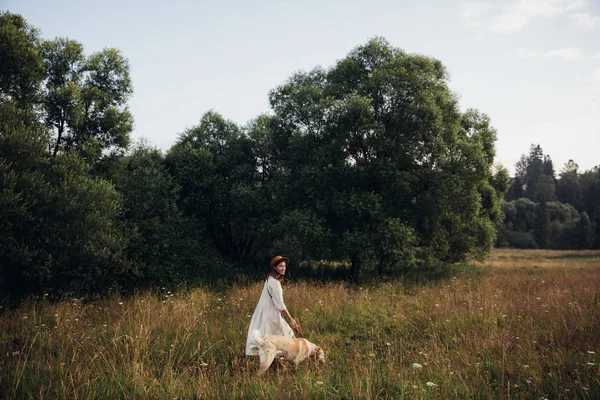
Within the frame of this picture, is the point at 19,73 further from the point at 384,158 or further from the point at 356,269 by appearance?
the point at 356,269

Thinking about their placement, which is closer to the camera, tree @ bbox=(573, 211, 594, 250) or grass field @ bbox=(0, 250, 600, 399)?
grass field @ bbox=(0, 250, 600, 399)

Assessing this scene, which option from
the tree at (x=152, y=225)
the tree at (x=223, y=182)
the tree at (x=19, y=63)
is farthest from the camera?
the tree at (x=223, y=182)

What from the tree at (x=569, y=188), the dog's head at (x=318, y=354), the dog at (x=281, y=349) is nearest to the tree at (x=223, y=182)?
the dog's head at (x=318, y=354)

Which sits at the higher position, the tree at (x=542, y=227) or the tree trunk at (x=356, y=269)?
the tree at (x=542, y=227)

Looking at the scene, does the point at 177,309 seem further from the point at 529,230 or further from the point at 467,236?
the point at 529,230

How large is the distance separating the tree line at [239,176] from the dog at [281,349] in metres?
9.57

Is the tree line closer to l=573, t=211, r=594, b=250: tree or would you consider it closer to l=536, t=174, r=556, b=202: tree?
l=573, t=211, r=594, b=250: tree

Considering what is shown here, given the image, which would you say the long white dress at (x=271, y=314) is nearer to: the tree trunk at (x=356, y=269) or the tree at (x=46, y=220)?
the tree at (x=46, y=220)

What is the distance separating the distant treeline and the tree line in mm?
45014

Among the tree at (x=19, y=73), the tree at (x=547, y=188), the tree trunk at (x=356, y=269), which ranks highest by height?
the tree at (x=547, y=188)

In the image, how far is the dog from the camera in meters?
5.46

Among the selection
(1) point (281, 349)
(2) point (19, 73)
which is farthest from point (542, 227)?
(2) point (19, 73)

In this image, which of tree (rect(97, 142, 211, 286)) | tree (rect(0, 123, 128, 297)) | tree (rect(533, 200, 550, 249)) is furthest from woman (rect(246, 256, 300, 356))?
tree (rect(533, 200, 550, 249))

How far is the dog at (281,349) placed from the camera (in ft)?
17.9
